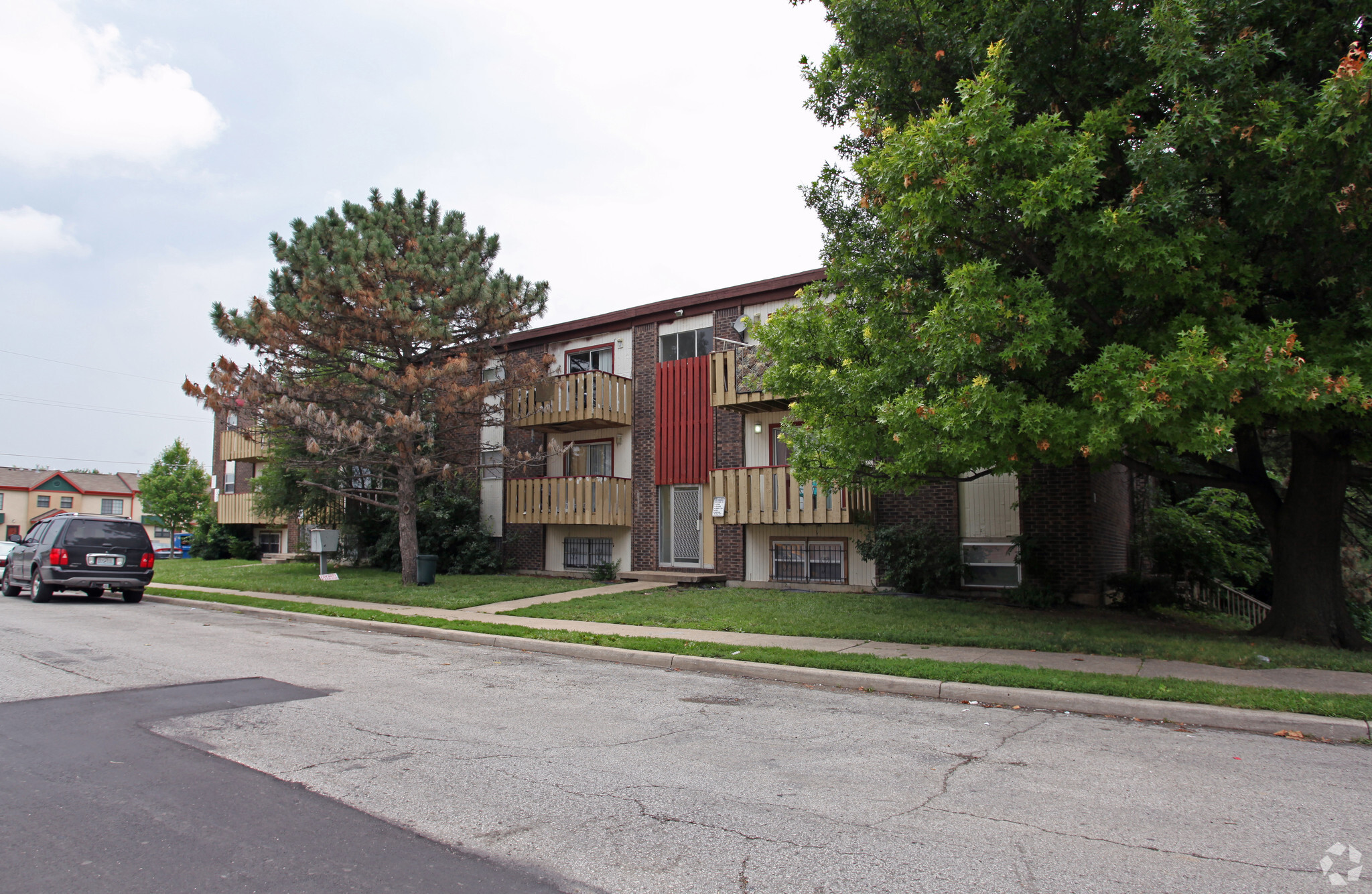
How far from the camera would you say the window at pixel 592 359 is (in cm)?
2180

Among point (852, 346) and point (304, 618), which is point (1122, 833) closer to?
point (852, 346)

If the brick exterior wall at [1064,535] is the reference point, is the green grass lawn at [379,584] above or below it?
below

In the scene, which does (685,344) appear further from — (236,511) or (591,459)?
(236,511)

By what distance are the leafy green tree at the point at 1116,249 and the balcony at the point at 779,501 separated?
223 inches

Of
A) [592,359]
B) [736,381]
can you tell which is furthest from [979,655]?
[592,359]

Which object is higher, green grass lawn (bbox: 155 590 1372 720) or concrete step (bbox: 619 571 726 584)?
concrete step (bbox: 619 571 726 584)

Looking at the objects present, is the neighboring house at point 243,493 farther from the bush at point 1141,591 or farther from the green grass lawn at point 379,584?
the bush at point 1141,591

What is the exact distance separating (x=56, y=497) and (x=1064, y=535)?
250ft

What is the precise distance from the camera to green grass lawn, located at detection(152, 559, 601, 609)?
52.4ft

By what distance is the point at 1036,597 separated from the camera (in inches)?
568

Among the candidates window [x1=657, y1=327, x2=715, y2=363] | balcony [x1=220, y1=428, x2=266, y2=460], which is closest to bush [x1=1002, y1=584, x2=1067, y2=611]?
window [x1=657, y1=327, x2=715, y2=363]

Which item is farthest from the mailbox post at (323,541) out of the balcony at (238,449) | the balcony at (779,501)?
the balcony at (779,501)

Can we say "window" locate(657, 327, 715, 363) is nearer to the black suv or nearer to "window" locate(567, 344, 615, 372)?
"window" locate(567, 344, 615, 372)

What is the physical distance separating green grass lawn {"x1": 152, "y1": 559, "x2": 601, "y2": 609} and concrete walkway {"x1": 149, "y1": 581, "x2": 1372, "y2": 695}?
1.08m
